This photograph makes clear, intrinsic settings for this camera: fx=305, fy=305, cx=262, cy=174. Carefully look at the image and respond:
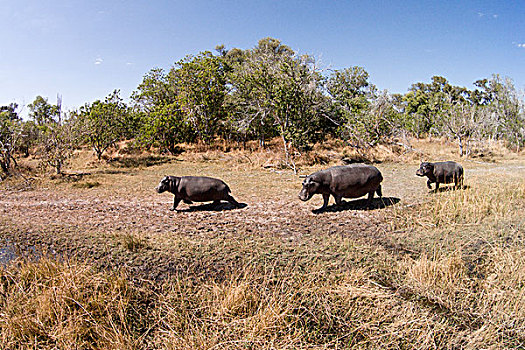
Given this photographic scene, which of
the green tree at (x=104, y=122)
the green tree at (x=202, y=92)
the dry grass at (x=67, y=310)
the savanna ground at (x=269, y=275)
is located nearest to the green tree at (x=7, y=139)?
the green tree at (x=104, y=122)

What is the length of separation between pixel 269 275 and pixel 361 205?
442cm

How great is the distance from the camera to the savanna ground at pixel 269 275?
10.6ft

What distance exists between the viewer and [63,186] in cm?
1227

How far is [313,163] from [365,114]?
17.3ft

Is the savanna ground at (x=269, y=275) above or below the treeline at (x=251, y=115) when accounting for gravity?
below

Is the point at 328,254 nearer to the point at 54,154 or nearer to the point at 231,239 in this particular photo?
the point at 231,239

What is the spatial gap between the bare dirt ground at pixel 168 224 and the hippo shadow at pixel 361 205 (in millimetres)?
25

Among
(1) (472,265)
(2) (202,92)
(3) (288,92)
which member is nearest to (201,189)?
(1) (472,265)

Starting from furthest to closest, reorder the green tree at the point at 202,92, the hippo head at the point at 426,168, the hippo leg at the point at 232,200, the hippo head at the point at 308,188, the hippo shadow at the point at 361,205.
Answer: the green tree at the point at 202,92
the hippo head at the point at 426,168
the hippo leg at the point at 232,200
the hippo shadow at the point at 361,205
the hippo head at the point at 308,188

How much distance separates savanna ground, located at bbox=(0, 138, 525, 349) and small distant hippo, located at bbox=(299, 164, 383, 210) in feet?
1.73

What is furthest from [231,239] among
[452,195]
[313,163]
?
[313,163]

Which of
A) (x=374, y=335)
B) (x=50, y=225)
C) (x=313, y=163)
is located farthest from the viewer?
(x=313, y=163)

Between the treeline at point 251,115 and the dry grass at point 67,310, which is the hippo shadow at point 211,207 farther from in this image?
the treeline at point 251,115

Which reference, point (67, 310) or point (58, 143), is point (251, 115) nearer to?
point (58, 143)
